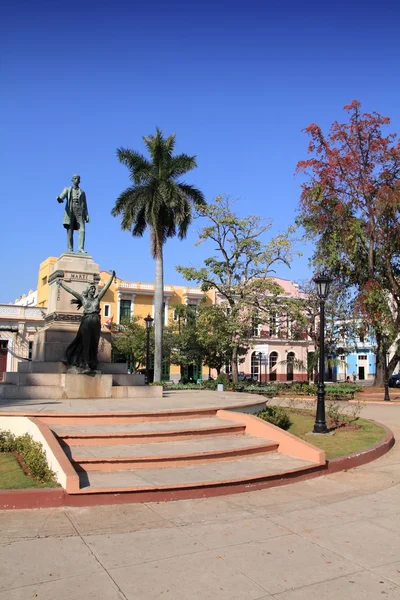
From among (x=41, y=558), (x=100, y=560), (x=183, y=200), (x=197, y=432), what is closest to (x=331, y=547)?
(x=100, y=560)

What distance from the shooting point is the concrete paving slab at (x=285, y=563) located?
14.6 feet

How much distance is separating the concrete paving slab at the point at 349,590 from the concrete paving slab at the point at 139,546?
1199 mm

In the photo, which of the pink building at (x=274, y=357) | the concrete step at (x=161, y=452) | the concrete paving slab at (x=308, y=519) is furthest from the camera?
the pink building at (x=274, y=357)

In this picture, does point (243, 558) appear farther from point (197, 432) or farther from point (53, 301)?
point (53, 301)

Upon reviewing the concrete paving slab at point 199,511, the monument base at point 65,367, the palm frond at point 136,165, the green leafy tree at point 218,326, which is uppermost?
the palm frond at point 136,165

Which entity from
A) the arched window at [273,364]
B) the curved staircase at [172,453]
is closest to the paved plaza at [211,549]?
the curved staircase at [172,453]

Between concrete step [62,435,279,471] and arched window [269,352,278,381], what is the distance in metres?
58.5

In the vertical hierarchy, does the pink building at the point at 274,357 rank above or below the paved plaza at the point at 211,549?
above

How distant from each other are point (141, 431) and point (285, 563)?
14.4 feet

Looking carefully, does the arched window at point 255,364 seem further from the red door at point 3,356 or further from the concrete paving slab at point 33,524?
the concrete paving slab at point 33,524

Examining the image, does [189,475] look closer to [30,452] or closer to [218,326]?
[30,452]

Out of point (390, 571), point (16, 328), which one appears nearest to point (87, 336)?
point (390, 571)

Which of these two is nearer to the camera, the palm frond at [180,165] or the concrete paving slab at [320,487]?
the concrete paving slab at [320,487]

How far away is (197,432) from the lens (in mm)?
9336
